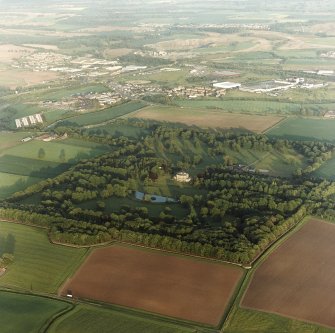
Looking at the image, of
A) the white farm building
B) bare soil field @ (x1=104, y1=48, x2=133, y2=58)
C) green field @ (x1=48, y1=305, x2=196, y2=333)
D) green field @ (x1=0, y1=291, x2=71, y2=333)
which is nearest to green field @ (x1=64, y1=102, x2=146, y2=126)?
the white farm building

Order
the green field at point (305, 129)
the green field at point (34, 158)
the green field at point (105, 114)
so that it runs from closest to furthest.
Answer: the green field at point (34, 158) < the green field at point (305, 129) < the green field at point (105, 114)

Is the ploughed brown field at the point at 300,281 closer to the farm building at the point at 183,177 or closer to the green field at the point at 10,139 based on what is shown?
the farm building at the point at 183,177

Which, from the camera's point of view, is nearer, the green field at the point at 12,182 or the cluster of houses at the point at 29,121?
the green field at the point at 12,182

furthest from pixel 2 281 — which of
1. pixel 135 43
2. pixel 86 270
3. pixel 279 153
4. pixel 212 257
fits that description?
pixel 135 43

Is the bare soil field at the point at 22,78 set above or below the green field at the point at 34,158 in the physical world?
above

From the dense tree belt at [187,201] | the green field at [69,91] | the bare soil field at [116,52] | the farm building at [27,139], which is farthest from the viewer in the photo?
the bare soil field at [116,52]

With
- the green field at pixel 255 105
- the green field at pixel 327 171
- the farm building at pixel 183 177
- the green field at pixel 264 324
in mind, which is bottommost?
the green field at pixel 264 324

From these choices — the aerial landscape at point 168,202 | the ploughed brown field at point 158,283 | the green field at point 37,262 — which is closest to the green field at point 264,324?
the aerial landscape at point 168,202

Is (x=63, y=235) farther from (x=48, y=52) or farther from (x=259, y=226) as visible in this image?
(x=48, y=52)
